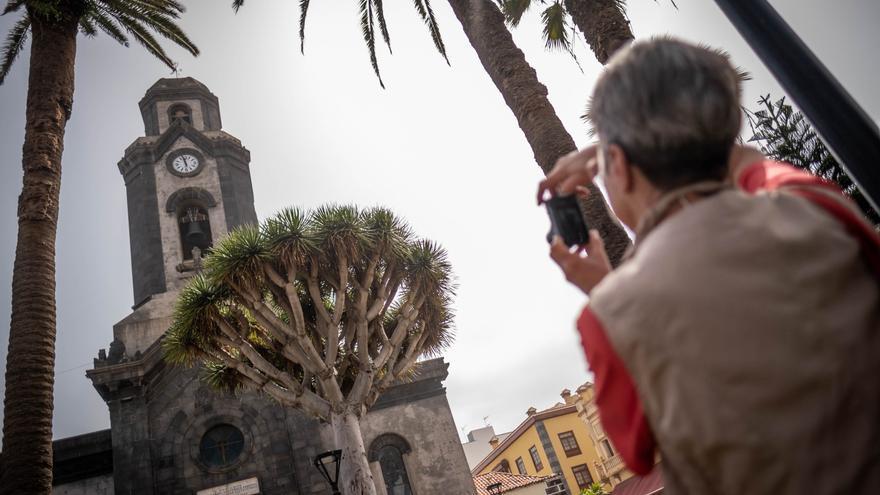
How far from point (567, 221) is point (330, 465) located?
12.0 metres

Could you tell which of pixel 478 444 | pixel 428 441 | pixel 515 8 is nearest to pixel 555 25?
pixel 515 8

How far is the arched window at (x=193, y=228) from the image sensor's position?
23.3 meters

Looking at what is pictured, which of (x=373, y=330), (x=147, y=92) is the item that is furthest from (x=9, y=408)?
(x=147, y=92)

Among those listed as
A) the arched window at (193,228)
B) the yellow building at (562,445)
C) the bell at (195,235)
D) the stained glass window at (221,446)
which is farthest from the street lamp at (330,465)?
the yellow building at (562,445)

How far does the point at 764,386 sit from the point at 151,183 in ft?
89.2

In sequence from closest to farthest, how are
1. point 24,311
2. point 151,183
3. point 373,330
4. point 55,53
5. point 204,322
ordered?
point 24,311, point 55,53, point 204,322, point 373,330, point 151,183

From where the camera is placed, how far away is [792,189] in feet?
3.89

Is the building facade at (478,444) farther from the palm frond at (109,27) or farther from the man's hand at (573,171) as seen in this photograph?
the man's hand at (573,171)

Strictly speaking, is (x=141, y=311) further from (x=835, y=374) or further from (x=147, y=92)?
(x=835, y=374)

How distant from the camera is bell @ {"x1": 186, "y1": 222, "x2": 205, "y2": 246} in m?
23.0

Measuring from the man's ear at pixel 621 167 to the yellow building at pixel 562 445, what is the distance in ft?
133

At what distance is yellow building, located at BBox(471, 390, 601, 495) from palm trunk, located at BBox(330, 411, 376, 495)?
30672 mm

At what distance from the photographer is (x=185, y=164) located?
24922mm

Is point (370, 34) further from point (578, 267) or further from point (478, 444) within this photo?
point (478, 444)
